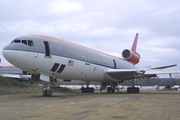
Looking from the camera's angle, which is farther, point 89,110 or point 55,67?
point 55,67

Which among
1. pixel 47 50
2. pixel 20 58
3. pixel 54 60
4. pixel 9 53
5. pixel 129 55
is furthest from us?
pixel 129 55

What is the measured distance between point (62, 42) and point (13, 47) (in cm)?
417

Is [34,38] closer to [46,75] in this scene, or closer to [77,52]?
[46,75]

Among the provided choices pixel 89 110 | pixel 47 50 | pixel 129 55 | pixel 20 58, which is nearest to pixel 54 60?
pixel 47 50

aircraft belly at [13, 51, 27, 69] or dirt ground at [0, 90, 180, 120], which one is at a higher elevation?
aircraft belly at [13, 51, 27, 69]

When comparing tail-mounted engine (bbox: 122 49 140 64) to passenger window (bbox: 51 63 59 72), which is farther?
tail-mounted engine (bbox: 122 49 140 64)

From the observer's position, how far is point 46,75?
1360cm

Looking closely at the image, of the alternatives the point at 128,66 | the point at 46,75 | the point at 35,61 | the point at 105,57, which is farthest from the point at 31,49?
the point at 128,66

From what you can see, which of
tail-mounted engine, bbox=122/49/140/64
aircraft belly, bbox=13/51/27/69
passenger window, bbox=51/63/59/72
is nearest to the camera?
aircraft belly, bbox=13/51/27/69

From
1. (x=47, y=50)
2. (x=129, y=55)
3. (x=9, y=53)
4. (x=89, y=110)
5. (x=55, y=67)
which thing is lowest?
(x=89, y=110)

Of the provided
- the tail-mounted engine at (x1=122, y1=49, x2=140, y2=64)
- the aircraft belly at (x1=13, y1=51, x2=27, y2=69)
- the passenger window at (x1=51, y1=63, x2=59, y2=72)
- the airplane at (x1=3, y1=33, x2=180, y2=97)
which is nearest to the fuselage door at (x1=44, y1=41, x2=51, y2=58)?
the airplane at (x1=3, y1=33, x2=180, y2=97)

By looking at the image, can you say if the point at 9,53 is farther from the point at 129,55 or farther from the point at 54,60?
the point at 129,55

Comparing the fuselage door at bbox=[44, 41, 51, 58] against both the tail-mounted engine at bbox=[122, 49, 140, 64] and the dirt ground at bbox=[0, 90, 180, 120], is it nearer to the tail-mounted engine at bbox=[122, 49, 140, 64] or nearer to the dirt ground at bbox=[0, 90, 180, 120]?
the dirt ground at bbox=[0, 90, 180, 120]

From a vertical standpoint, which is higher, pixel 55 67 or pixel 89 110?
pixel 55 67
